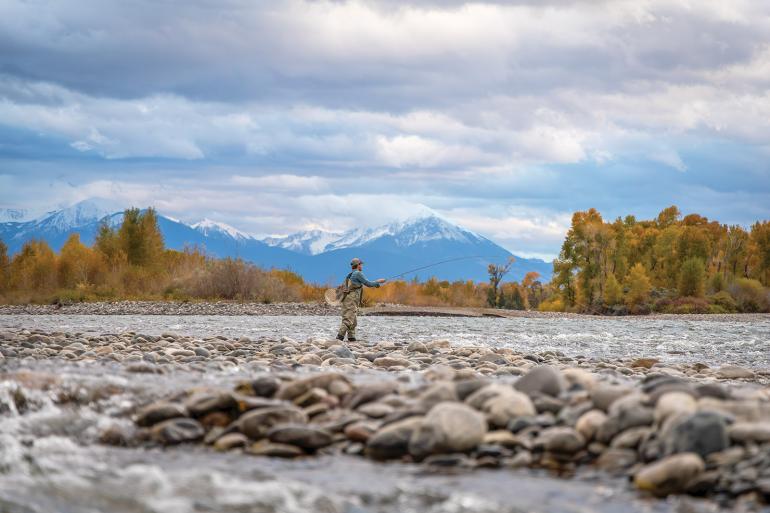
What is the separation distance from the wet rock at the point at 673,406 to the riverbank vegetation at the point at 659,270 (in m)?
44.6

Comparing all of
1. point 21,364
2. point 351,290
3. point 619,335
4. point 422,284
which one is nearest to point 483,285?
point 422,284

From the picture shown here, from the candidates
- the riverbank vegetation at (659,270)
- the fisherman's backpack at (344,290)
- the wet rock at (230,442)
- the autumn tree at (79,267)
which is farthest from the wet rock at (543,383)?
the riverbank vegetation at (659,270)

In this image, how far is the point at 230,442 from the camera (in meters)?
5.74

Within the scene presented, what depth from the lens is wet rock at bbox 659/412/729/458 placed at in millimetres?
4824

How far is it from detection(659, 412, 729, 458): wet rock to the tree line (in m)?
30.7

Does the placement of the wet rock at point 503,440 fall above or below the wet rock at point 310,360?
below

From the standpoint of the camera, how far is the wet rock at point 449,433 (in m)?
5.35

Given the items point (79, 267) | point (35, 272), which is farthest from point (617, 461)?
point (35, 272)

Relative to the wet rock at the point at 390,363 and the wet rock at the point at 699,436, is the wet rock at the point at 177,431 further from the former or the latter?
the wet rock at the point at 390,363

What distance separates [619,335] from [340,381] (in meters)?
17.5

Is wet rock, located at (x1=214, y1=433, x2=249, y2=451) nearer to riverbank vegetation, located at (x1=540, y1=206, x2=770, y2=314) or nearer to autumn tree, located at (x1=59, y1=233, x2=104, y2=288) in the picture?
autumn tree, located at (x1=59, y1=233, x2=104, y2=288)

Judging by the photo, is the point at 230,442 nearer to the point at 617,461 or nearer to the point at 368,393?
the point at 368,393

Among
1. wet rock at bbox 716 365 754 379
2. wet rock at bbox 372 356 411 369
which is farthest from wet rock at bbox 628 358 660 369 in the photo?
wet rock at bbox 372 356 411 369

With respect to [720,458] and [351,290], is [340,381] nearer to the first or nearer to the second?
[720,458]
